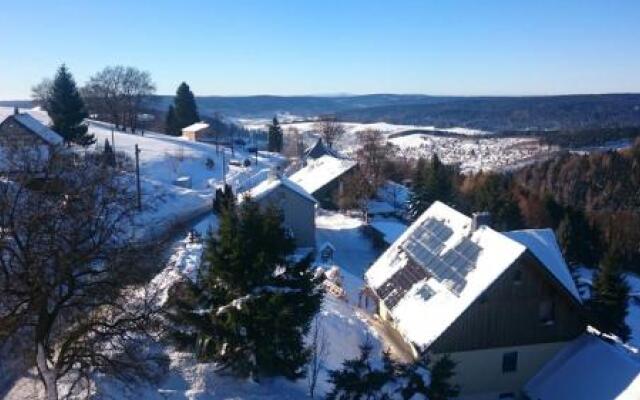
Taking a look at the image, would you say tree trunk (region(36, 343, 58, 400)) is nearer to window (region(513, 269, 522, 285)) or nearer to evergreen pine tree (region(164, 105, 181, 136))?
window (region(513, 269, 522, 285))

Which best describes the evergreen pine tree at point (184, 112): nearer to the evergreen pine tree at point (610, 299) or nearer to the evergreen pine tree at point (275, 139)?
the evergreen pine tree at point (275, 139)

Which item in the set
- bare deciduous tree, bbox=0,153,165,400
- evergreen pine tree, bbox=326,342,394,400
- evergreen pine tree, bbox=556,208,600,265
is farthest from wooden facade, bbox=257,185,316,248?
evergreen pine tree, bbox=556,208,600,265

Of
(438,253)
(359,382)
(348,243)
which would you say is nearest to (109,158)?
(438,253)

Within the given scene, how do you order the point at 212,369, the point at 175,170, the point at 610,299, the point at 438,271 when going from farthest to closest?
1. the point at 175,170
2. the point at 610,299
3. the point at 438,271
4. the point at 212,369

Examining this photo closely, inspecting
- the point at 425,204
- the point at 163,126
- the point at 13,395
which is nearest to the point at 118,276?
the point at 13,395

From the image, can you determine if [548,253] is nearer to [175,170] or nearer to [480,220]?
[480,220]

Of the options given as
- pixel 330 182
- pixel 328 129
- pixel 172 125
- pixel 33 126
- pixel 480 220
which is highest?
pixel 33 126

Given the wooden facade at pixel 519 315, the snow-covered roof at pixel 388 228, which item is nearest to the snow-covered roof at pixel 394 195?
the snow-covered roof at pixel 388 228
